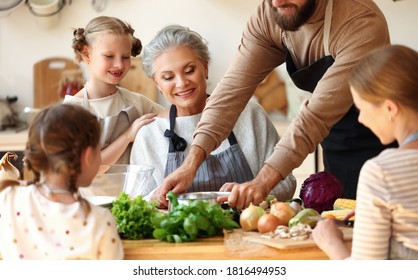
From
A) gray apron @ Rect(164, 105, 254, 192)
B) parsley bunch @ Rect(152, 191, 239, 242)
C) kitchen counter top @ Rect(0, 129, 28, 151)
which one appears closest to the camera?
parsley bunch @ Rect(152, 191, 239, 242)

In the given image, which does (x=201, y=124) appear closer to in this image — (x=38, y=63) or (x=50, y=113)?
(x=50, y=113)

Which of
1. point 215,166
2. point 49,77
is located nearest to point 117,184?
point 215,166

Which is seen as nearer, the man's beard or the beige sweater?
the beige sweater

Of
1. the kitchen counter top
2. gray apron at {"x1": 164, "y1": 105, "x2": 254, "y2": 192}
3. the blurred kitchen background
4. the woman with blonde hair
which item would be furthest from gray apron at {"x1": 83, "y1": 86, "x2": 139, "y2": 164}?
the blurred kitchen background

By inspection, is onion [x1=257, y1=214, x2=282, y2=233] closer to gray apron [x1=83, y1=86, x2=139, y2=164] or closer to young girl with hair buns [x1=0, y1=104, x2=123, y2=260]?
young girl with hair buns [x1=0, y1=104, x2=123, y2=260]

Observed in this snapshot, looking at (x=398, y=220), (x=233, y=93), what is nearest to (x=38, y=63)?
(x=233, y=93)

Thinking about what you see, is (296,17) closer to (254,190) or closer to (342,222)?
(254,190)

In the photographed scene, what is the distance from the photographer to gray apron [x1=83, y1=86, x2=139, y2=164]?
8.34 ft

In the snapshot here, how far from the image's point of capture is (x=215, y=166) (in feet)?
7.73

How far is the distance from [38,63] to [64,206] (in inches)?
123

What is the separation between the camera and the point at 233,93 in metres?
2.29

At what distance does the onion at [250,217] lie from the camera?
1.70 metres

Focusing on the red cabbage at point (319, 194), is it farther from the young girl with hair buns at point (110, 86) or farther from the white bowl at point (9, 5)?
the white bowl at point (9, 5)

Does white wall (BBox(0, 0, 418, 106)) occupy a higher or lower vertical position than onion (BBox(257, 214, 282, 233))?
higher
